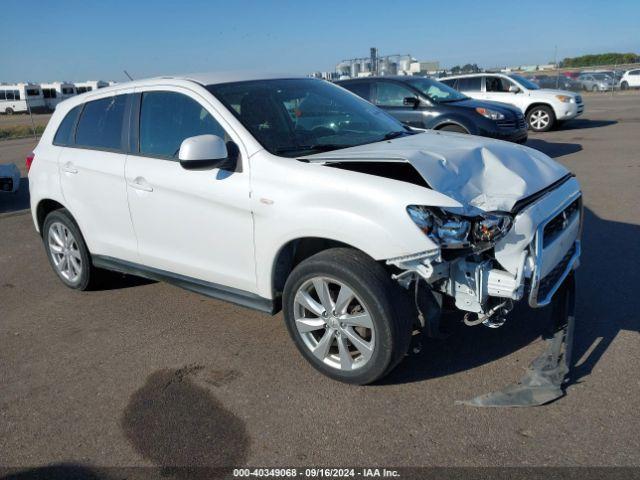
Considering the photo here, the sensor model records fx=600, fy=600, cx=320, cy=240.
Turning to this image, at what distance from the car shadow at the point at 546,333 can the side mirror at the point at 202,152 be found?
1.71 m

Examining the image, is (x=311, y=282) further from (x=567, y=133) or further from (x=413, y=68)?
(x=413, y=68)

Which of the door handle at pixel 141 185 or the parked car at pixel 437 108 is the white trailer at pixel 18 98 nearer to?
the parked car at pixel 437 108

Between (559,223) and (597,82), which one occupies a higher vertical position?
(597,82)

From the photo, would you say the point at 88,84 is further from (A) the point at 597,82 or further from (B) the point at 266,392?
(B) the point at 266,392

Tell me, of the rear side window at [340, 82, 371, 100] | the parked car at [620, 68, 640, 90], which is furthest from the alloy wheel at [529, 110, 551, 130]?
the parked car at [620, 68, 640, 90]

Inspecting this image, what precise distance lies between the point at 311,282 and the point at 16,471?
1828 millimetres

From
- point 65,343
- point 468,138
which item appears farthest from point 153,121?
point 468,138

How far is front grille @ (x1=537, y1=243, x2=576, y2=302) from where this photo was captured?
3.43 meters

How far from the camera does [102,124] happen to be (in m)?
4.98

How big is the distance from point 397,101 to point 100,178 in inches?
324

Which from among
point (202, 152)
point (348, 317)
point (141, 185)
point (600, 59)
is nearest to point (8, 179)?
point (141, 185)

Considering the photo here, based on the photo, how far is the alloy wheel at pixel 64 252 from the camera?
539cm

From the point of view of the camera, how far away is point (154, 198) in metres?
4.33

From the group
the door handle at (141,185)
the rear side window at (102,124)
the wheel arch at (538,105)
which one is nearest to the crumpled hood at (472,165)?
the door handle at (141,185)
